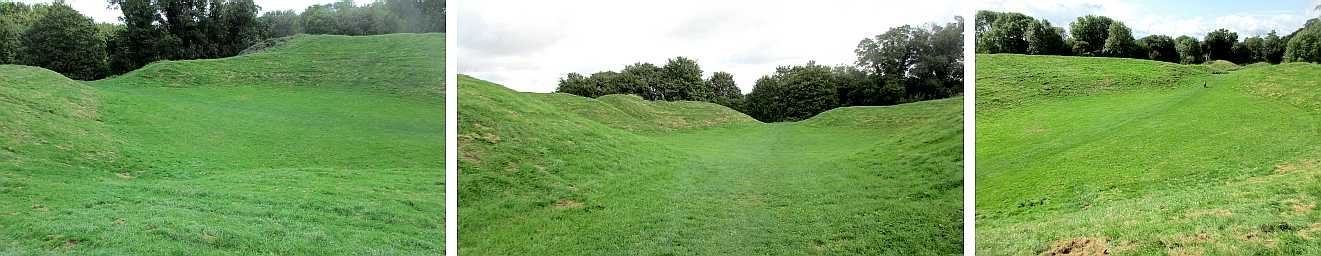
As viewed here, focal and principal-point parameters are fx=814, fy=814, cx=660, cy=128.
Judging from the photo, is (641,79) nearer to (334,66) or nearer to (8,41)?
(334,66)

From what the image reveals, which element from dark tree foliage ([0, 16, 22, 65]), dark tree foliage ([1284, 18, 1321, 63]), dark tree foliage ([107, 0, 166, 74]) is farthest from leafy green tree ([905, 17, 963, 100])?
dark tree foliage ([0, 16, 22, 65])

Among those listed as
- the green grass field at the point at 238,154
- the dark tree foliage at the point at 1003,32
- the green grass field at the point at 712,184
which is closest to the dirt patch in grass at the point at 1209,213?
the green grass field at the point at 712,184

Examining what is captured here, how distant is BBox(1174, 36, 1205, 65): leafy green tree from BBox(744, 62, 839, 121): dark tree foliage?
1553 millimetres

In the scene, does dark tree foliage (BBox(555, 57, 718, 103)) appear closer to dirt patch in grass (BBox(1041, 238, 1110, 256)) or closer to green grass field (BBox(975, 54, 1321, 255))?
green grass field (BBox(975, 54, 1321, 255))

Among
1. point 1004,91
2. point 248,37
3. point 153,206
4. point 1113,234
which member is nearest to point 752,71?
point 1004,91

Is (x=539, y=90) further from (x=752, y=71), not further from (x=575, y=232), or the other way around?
(x=752, y=71)

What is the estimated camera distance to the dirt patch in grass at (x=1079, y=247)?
323cm

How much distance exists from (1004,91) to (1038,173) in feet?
1.36

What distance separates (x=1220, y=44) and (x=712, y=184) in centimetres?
227

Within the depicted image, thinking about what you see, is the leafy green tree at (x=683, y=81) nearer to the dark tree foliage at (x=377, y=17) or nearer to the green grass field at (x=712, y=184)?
the green grass field at (x=712, y=184)

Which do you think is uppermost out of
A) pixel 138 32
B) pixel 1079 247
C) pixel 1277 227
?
pixel 138 32

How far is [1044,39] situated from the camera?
12.2ft

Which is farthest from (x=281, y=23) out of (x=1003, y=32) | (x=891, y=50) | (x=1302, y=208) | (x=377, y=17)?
(x=1302, y=208)

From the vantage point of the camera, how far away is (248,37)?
412 cm
